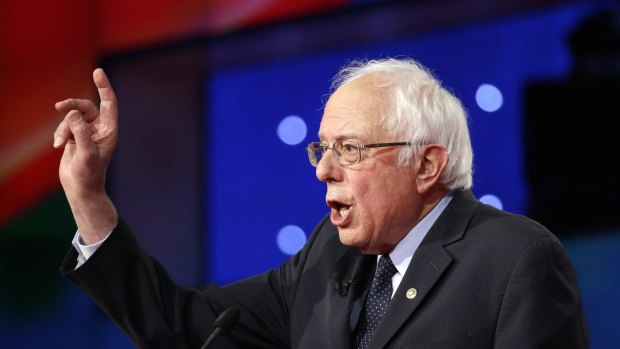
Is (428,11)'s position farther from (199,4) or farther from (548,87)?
(199,4)

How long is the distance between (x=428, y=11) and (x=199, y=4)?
35.0 inches

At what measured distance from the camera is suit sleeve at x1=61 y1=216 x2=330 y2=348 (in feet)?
6.40

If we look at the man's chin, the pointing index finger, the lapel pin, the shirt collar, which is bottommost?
the lapel pin

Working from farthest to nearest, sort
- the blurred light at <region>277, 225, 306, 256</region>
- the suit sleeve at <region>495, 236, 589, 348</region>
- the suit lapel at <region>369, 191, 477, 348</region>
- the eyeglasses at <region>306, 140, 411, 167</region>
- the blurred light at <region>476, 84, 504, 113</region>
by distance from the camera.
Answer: the blurred light at <region>277, 225, 306, 256</region> < the blurred light at <region>476, 84, 504, 113</region> < the eyeglasses at <region>306, 140, 411, 167</region> < the suit lapel at <region>369, 191, 477, 348</region> < the suit sleeve at <region>495, 236, 589, 348</region>

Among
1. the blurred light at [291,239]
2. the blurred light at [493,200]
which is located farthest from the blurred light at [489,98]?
the blurred light at [291,239]

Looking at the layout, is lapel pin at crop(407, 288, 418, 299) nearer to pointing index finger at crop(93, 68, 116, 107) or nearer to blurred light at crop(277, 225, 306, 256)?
pointing index finger at crop(93, 68, 116, 107)

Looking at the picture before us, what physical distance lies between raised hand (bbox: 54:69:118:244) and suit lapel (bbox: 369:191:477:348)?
662 mm

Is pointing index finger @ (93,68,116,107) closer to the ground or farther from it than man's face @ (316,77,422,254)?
farther from it

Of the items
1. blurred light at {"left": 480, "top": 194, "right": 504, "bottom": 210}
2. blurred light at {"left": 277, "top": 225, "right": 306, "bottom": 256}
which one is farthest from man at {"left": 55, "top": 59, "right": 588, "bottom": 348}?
blurred light at {"left": 277, "top": 225, "right": 306, "bottom": 256}

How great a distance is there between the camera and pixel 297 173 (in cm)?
322

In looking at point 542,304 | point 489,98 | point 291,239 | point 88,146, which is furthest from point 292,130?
point 542,304

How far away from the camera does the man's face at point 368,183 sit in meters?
1.88

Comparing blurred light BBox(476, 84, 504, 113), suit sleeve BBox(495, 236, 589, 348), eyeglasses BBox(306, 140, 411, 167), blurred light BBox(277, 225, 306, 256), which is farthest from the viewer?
blurred light BBox(277, 225, 306, 256)

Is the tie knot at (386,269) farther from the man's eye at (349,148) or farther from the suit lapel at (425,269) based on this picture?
the man's eye at (349,148)
